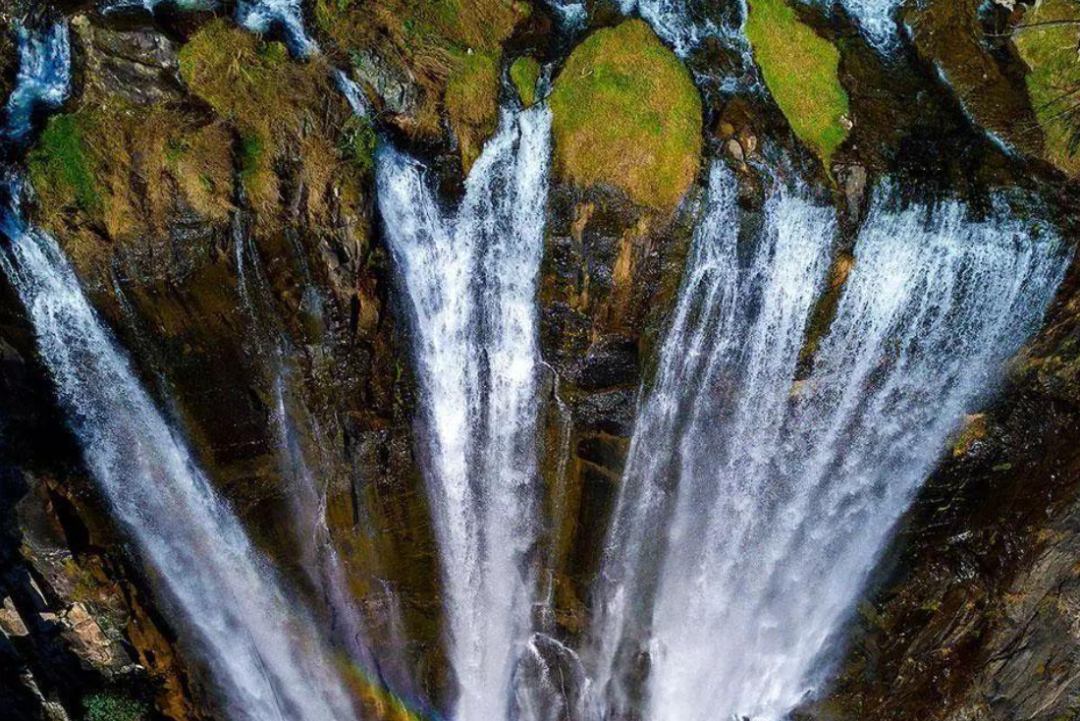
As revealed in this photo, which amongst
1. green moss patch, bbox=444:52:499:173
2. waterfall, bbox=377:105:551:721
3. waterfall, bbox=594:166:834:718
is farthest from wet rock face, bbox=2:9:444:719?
waterfall, bbox=594:166:834:718

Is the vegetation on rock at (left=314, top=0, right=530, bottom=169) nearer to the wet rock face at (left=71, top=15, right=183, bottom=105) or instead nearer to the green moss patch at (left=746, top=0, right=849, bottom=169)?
the wet rock face at (left=71, top=15, right=183, bottom=105)

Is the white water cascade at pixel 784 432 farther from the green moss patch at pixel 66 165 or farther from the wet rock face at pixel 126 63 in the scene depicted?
the green moss patch at pixel 66 165

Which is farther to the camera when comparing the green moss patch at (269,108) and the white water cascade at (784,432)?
the white water cascade at (784,432)

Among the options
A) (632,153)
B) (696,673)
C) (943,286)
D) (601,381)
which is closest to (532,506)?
(601,381)

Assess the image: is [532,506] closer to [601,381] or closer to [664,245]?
[601,381]

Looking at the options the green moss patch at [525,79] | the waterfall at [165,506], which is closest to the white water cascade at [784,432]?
the green moss patch at [525,79]

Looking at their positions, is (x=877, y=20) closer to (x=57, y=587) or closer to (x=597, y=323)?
(x=597, y=323)
